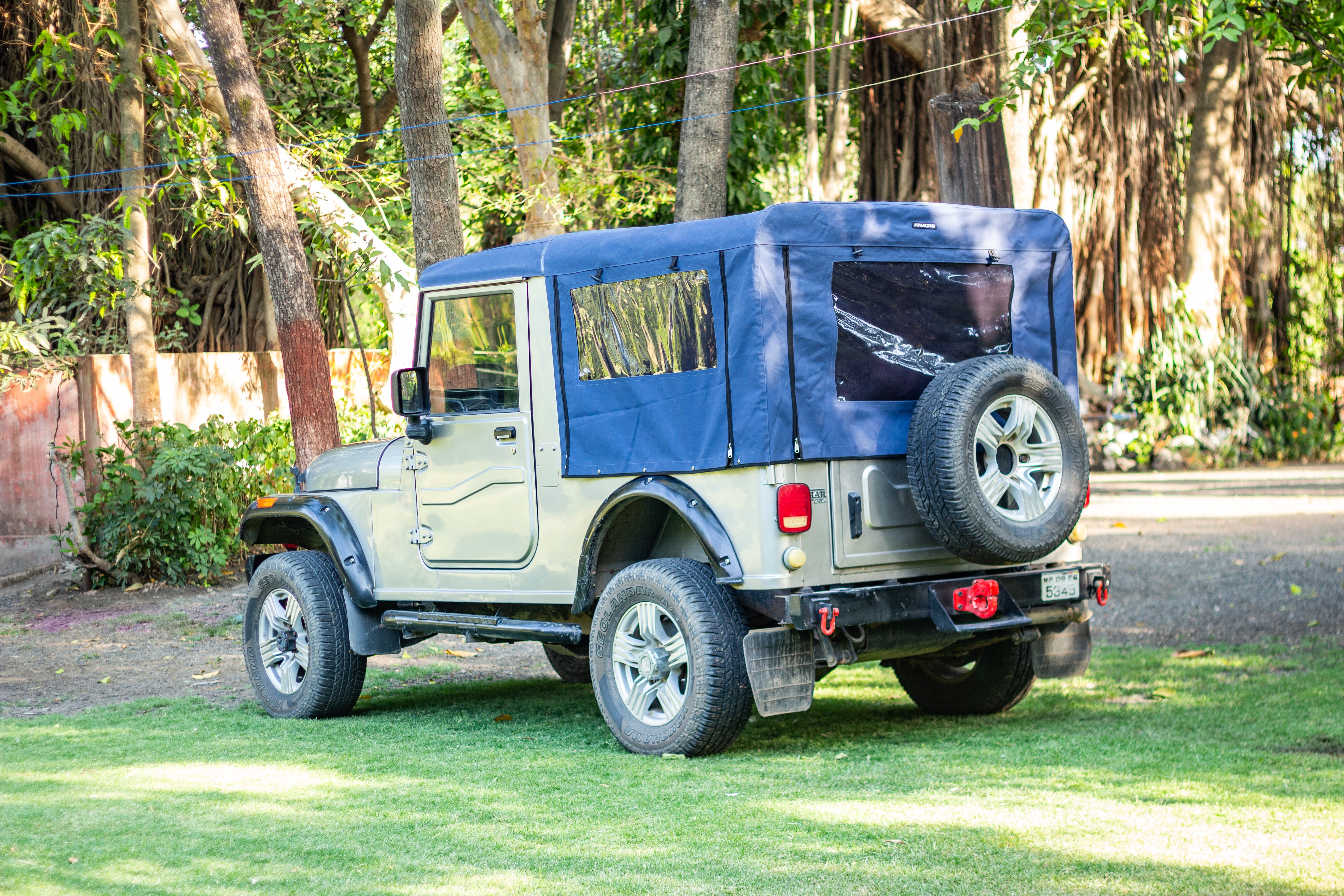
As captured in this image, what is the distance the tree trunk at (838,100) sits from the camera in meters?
15.1

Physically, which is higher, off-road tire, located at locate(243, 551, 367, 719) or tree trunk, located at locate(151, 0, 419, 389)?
tree trunk, located at locate(151, 0, 419, 389)

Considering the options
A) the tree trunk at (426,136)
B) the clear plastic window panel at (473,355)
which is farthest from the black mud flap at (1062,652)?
the tree trunk at (426,136)

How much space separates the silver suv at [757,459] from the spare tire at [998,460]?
1 centimetres

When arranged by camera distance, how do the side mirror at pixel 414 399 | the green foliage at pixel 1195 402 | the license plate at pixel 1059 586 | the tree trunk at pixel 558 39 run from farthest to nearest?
the green foliage at pixel 1195 402 → the tree trunk at pixel 558 39 → the side mirror at pixel 414 399 → the license plate at pixel 1059 586

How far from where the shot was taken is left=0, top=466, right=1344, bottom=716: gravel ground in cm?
890

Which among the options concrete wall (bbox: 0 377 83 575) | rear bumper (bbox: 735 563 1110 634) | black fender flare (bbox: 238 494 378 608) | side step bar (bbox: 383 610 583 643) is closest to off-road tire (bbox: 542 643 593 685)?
side step bar (bbox: 383 610 583 643)

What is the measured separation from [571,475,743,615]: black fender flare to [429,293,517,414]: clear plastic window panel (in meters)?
0.79

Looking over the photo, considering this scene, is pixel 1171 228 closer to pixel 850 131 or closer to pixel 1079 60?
pixel 1079 60

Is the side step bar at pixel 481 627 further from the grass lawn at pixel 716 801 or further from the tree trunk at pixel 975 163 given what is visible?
the tree trunk at pixel 975 163

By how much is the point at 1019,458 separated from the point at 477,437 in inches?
99.8

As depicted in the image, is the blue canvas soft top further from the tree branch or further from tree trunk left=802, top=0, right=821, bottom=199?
the tree branch

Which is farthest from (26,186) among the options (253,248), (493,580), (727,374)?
(727,374)

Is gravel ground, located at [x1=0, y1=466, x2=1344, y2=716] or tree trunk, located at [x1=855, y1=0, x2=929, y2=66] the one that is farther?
tree trunk, located at [x1=855, y1=0, x2=929, y2=66]

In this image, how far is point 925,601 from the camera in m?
5.94
